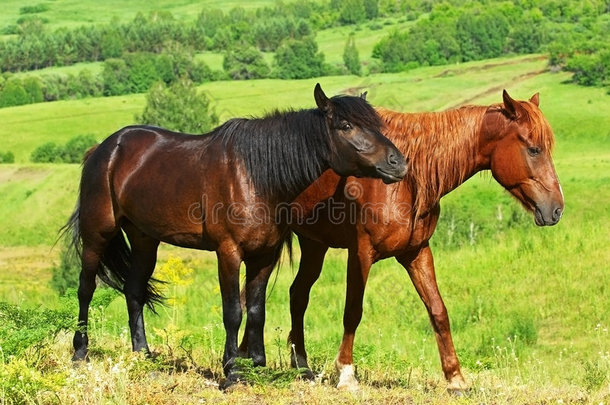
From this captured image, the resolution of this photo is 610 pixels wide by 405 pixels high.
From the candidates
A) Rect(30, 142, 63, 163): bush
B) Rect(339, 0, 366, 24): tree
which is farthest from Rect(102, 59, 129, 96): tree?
Rect(339, 0, 366, 24): tree

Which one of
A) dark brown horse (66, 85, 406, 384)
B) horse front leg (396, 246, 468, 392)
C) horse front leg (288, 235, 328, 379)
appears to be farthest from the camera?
horse front leg (288, 235, 328, 379)

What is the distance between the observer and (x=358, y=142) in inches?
265

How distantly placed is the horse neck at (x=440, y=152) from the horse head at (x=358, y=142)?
19.5 inches

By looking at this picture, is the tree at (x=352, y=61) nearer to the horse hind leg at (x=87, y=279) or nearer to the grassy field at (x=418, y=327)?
the grassy field at (x=418, y=327)

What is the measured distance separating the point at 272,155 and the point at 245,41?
13456 cm

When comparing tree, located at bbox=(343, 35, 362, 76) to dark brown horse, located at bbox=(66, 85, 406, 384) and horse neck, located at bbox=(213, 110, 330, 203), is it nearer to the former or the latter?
dark brown horse, located at bbox=(66, 85, 406, 384)

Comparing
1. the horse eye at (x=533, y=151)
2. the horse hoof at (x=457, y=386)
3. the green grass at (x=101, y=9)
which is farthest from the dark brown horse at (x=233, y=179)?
the green grass at (x=101, y=9)

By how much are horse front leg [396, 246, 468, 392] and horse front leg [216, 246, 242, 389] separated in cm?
135

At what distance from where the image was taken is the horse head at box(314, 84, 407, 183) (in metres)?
6.60

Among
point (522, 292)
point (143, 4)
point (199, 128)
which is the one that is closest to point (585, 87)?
point (199, 128)

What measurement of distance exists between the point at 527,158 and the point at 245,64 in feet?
360

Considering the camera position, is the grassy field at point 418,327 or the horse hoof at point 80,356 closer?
the grassy field at point 418,327

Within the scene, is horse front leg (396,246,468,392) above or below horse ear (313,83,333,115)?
below

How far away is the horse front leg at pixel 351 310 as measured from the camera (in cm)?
704
